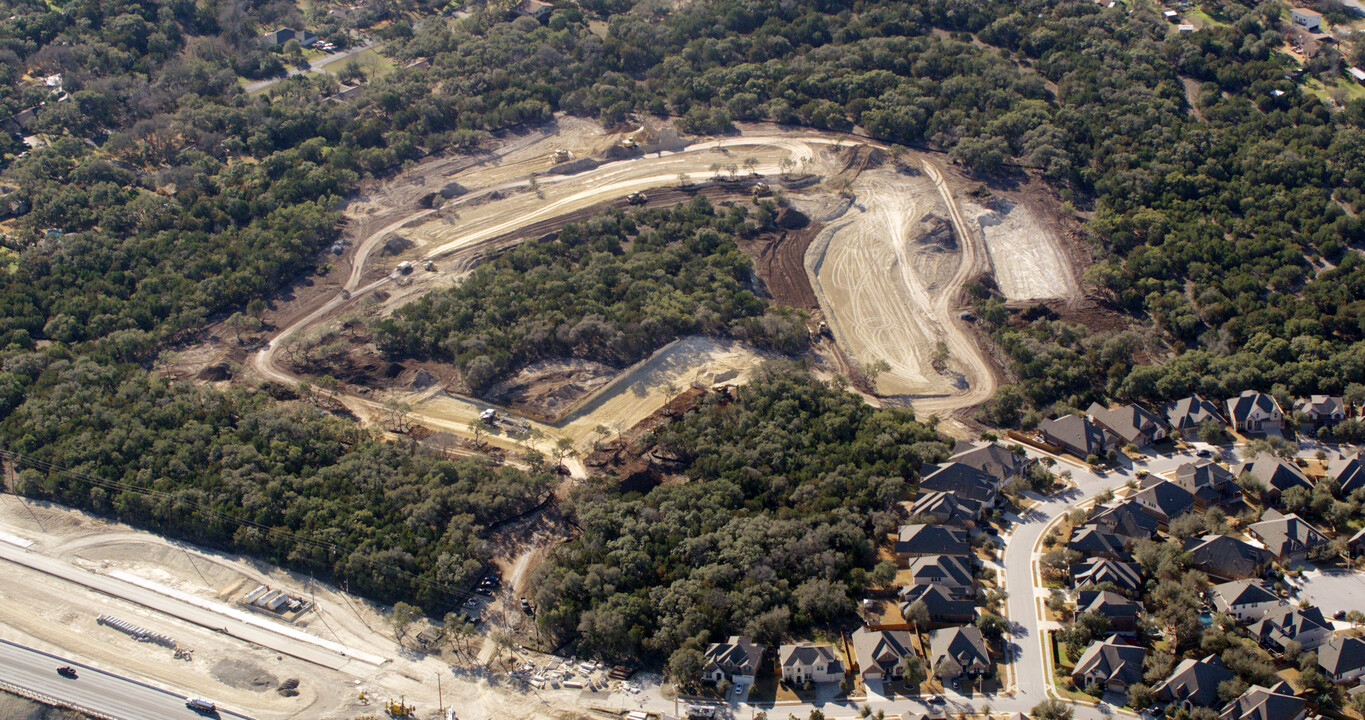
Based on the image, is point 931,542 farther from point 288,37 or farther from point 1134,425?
point 288,37

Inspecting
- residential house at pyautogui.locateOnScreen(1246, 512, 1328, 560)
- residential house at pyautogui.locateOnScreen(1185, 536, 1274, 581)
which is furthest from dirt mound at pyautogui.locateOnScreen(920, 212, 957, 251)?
residential house at pyautogui.locateOnScreen(1185, 536, 1274, 581)

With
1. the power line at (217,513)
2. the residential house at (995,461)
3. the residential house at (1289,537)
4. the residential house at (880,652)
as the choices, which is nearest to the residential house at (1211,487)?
the residential house at (1289,537)

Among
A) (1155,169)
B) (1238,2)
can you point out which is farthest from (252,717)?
(1238,2)

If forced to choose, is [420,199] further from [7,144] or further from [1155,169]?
[1155,169]

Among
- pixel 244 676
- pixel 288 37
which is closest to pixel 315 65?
pixel 288 37

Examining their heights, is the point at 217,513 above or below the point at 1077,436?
above

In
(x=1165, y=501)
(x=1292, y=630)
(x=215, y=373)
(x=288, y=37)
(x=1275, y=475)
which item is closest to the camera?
(x=1292, y=630)
